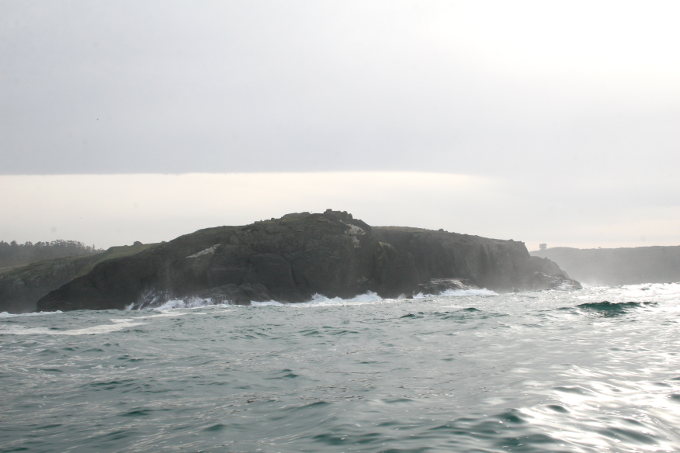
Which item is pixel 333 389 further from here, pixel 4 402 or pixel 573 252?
pixel 573 252

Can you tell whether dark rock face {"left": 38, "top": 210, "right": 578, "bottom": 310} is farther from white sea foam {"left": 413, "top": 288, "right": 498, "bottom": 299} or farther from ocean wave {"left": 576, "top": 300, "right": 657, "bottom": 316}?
ocean wave {"left": 576, "top": 300, "right": 657, "bottom": 316}

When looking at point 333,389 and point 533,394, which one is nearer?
point 533,394

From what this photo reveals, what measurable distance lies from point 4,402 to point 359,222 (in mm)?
63251

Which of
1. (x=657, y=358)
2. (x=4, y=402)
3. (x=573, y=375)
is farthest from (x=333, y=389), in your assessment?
(x=657, y=358)

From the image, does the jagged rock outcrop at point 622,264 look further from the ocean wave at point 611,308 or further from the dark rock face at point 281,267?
the ocean wave at point 611,308

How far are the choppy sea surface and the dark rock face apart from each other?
3937 centimetres

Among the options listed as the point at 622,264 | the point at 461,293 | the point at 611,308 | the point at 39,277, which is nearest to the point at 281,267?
the point at 461,293

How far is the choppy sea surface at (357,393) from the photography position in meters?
7.39

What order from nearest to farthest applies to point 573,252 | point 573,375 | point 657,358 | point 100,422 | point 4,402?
point 100,422, point 4,402, point 573,375, point 657,358, point 573,252

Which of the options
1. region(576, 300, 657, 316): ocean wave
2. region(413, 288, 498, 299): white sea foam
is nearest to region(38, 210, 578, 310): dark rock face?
region(413, 288, 498, 299): white sea foam

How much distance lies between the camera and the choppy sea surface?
739 centimetres

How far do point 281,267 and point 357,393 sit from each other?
53.0m

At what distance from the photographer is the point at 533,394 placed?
31.4 ft

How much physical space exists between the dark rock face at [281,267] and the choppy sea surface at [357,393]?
129 feet
